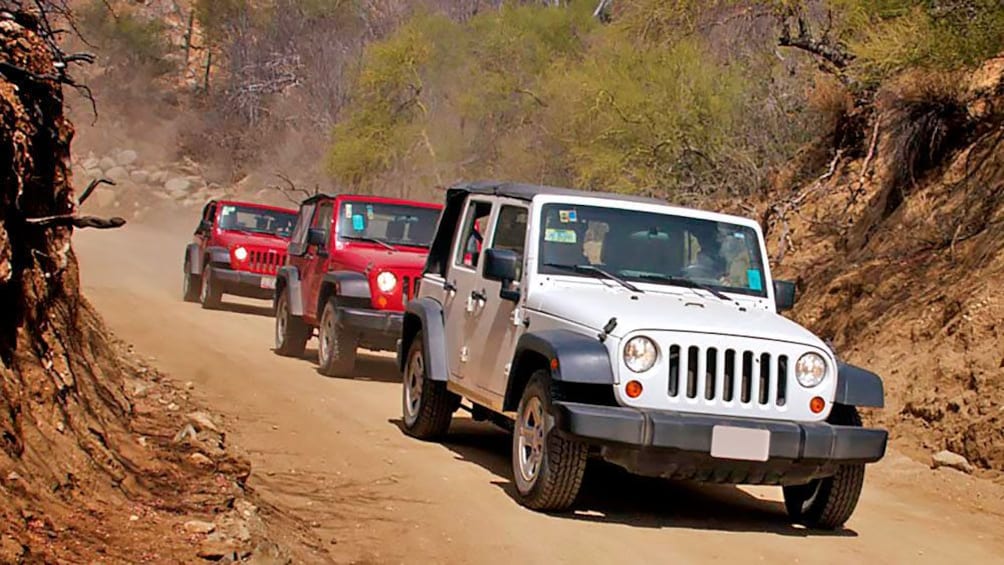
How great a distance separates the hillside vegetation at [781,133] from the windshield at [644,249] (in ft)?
9.80

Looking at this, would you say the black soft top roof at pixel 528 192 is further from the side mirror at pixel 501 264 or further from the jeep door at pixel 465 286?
the side mirror at pixel 501 264

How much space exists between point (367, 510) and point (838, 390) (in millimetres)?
2650

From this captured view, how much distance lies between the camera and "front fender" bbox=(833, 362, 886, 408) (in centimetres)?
772

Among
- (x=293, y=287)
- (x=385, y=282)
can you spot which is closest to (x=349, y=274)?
(x=385, y=282)

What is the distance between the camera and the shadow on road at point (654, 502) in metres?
7.92

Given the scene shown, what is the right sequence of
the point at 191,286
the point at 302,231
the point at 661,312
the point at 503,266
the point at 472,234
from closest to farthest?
the point at 661,312 → the point at 503,266 → the point at 472,234 → the point at 302,231 → the point at 191,286

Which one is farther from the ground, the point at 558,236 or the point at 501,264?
the point at 558,236

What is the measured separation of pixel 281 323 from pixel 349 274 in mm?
2611

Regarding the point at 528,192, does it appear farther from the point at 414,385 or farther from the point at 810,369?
the point at 810,369

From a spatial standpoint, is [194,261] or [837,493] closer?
[837,493]

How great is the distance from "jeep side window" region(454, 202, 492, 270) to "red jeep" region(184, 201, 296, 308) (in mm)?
11490

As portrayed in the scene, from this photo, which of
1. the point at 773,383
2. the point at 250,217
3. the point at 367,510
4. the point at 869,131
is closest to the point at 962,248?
the point at 869,131

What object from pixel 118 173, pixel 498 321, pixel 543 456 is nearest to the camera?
pixel 543 456

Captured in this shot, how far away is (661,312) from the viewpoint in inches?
303
